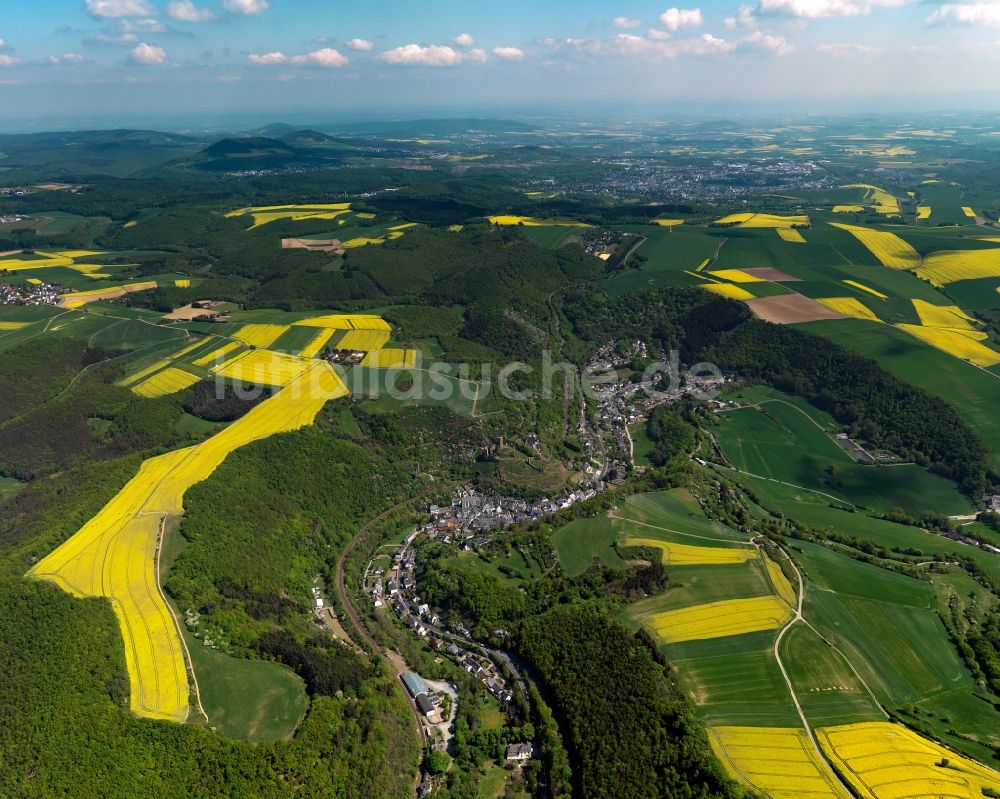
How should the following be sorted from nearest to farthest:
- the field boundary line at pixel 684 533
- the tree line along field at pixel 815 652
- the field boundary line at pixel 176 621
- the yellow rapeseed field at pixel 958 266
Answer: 1. the field boundary line at pixel 176 621
2. the tree line along field at pixel 815 652
3. the field boundary line at pixel 684 533
4. the yellow rapeseed field at pixel 958 266

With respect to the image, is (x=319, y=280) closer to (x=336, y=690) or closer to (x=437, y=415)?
(x=437, y=415)

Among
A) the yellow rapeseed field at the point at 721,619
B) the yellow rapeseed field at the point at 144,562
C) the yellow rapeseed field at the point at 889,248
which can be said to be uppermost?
the yellow rapeseed field at the point at 889,248

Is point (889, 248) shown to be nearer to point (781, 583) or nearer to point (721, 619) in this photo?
point (781, 583)

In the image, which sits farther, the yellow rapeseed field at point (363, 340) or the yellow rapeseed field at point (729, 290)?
the yellow rapeseed field at point (729, 290)

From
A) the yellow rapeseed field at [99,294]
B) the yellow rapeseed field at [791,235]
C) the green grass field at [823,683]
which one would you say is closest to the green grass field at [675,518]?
the green grass field at [823,683]

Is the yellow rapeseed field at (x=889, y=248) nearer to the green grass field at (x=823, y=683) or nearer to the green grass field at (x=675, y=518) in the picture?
the green grass field at (x=675, y=518)

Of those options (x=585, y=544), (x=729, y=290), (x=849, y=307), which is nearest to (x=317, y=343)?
(x=585, y=544)

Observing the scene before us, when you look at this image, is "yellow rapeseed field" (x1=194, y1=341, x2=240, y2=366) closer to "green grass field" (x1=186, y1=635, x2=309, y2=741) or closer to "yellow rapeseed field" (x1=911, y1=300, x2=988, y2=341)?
"green grass field" (x1=186, y1=635, x2=309, y2=741)
